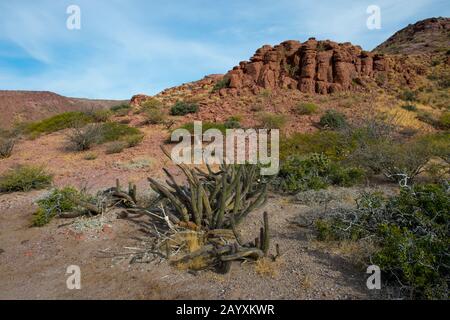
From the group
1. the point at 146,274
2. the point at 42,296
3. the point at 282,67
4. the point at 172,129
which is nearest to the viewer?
the point at 42,296

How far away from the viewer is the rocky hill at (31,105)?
1683 inches

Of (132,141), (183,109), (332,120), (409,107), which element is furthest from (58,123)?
(409,107)

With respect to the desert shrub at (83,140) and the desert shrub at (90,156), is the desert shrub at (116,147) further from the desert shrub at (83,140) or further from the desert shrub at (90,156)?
the desert shrub at (83,140)

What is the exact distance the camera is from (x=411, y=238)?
364cm

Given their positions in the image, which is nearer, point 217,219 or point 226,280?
point 226,280

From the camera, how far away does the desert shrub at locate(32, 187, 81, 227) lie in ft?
18.6

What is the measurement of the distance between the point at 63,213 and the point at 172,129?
32.8 feet

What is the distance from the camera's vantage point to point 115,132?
15.0 m

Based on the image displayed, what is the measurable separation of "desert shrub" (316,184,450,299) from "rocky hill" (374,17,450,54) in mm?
39250

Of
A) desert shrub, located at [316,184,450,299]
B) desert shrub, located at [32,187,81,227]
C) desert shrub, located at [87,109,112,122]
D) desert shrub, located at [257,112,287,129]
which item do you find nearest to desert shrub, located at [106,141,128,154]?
desert shrub, located at [257,112,287,129]

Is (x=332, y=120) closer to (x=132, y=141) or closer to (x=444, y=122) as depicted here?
(x=444, y=122)

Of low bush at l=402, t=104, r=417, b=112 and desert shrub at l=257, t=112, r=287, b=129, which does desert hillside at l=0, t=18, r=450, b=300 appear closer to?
desert shrub at l=257, t=112, r=287, b=129

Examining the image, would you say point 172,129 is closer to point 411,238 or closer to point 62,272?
point 62,272

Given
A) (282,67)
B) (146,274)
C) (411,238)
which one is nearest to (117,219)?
(146,274)
